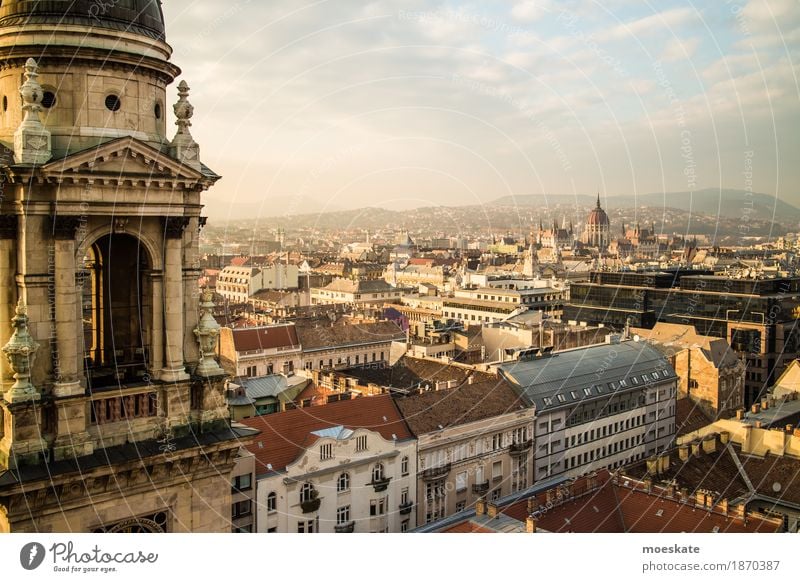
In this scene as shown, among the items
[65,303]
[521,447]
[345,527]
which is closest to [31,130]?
[65,303]

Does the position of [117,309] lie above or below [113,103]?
below

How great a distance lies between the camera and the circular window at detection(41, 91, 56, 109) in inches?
361

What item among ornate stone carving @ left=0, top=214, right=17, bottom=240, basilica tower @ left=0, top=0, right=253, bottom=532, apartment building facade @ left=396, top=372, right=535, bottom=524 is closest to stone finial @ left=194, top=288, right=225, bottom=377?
basilica tower @ left=0, top=0, right=253, bottom=532

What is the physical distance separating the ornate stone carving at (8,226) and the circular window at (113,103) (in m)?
1.78

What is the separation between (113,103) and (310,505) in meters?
14.8

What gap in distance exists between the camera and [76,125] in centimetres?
923

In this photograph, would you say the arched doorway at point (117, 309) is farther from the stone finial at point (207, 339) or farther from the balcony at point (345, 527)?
the balcony at point (345, 527)

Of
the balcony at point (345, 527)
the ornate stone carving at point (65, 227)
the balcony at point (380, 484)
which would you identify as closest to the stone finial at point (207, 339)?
the ornate stone carving at point (65, 227)

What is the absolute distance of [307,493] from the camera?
850 inches

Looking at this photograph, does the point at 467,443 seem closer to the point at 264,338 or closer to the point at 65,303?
the point at 264,338
